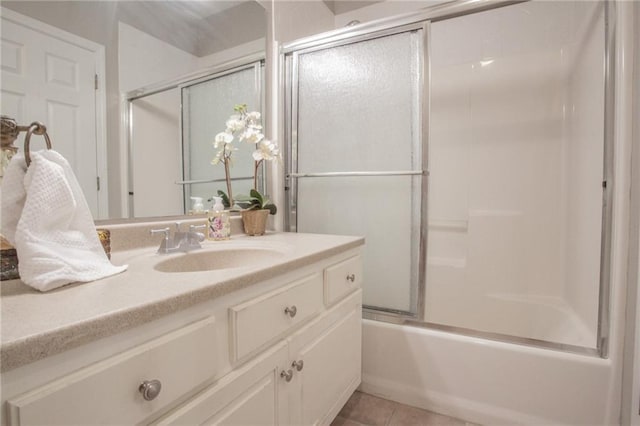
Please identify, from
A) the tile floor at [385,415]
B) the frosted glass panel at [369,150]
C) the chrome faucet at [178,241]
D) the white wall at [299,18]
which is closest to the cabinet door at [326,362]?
the tile floor at [385,415]

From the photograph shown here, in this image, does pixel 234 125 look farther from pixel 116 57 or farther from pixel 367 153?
pixel 367 153

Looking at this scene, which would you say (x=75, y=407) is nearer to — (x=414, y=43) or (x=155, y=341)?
(x=155, y=341)

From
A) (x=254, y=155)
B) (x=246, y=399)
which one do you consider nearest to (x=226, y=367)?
(x=246, y=399)

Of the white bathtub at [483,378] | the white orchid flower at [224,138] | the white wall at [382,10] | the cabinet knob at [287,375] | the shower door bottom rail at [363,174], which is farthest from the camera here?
the white wall at [382,10]

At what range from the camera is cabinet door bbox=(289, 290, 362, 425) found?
2.85 ft

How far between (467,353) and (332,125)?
1.27 meters

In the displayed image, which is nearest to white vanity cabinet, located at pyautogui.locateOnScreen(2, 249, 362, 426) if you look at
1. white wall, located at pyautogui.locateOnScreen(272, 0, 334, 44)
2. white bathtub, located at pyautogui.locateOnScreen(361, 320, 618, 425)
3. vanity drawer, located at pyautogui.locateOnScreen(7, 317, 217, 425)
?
vanity drawer, located at pyautogui.locateOnScreen(7, 317, 217, 425)

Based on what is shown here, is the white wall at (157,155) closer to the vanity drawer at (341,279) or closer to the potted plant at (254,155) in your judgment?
the potted plant at (254,155)

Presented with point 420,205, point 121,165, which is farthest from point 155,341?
point 420,205

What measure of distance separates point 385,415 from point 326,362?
1.98 ft

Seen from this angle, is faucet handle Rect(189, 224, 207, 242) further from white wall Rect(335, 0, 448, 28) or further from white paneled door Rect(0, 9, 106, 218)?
white wall Rect(335, 0, 448, 28)

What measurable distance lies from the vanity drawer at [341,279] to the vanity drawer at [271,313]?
1.8 inches

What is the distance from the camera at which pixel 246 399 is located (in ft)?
2.20

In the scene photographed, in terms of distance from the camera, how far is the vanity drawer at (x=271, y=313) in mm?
646
